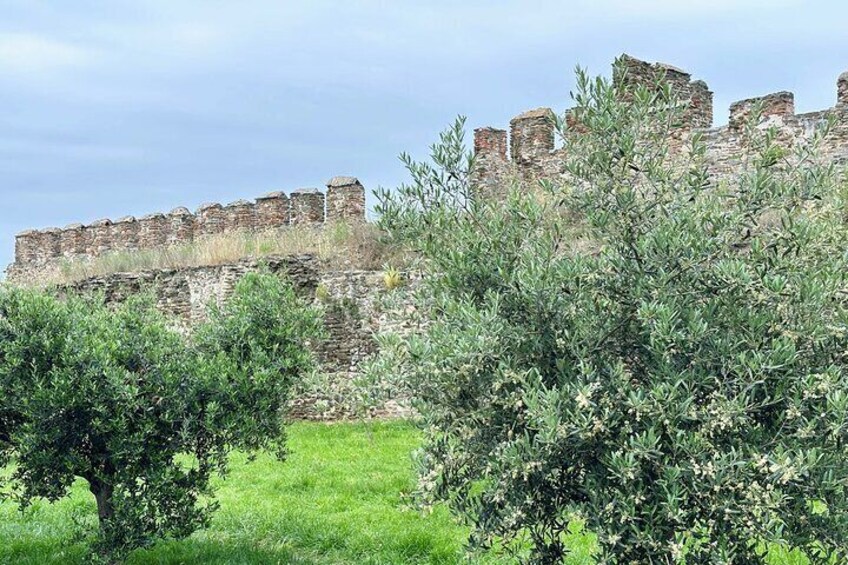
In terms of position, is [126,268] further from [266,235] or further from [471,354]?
[471,354]

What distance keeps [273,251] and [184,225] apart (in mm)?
6864

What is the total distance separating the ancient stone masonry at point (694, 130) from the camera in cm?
1703

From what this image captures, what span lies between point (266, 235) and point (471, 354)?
18.0 metres

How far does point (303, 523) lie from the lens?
11.1 meters

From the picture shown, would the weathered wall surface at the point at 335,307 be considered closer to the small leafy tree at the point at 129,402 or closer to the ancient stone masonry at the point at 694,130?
the ancient stone masonry at the point at 694,130

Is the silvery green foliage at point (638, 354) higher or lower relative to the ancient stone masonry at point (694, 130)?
lower

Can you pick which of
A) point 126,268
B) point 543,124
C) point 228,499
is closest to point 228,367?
point 228,499

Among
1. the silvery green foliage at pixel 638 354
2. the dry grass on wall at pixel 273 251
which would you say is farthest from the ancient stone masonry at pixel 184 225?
the silvery green foliage at pixel 638 354

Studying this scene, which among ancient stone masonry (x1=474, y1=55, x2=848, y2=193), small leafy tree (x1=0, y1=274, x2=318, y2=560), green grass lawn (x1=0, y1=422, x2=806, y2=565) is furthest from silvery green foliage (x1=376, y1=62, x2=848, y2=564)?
ancient stone masonry (x1=474, y1=55, x2=848, y2=193)

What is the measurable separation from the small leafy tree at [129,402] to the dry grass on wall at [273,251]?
9.37m

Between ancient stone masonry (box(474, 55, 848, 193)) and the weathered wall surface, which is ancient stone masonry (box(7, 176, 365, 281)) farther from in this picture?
ancient stone masonry (box(474, 55, 848, 193))

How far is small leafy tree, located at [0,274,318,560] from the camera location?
8578 millimetres

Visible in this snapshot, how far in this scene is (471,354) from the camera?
5.29m

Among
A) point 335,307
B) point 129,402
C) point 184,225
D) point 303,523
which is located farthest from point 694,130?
point 184,225
